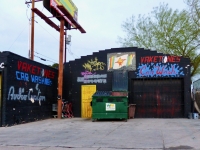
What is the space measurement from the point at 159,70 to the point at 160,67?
22 centimetres

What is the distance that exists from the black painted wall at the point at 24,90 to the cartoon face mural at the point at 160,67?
6573mm

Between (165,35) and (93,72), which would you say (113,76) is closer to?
(93,72)

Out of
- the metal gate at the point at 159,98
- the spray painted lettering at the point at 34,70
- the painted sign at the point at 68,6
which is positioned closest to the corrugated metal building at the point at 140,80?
the metal gate at the point at 159,98

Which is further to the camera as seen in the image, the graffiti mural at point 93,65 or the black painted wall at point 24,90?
the graffiti mural at point 93,65

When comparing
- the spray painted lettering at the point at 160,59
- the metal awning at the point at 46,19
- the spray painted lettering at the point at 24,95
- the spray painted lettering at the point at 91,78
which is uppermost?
the metal awning at the point at 46,19

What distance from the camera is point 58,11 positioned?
20.3 meters

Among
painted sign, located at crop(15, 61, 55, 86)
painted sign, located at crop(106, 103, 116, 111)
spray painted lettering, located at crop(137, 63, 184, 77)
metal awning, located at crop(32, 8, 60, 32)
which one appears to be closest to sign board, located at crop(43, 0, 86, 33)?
metal awning, located at crop(32, 8, 60, 32)

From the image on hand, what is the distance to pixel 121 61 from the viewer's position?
69.4ft

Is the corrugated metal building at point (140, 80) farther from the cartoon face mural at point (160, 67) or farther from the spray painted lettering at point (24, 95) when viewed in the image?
the spray painted lettering at point (24, 95)

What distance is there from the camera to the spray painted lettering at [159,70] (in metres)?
20.2

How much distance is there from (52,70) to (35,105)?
380cm

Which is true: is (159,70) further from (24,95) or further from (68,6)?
(24,95)

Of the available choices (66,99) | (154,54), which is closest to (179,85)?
(154,54)

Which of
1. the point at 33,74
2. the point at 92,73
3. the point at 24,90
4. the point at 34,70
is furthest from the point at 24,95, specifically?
the point at 92,73
